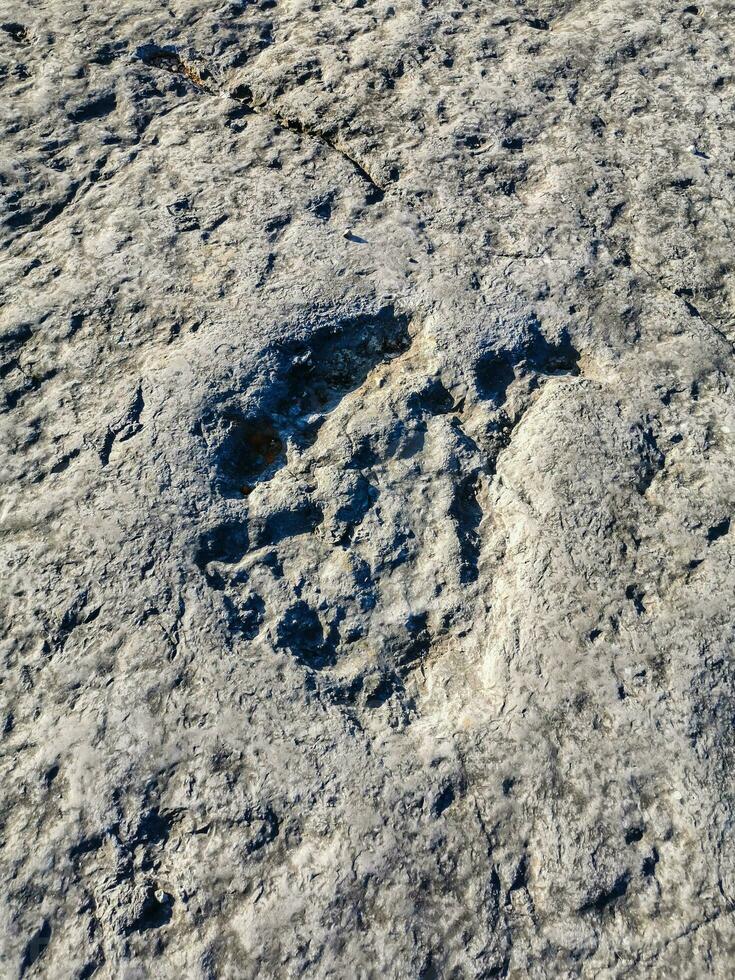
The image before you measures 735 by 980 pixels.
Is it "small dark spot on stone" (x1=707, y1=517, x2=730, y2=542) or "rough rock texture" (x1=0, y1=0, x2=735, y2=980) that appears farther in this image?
"small dark spot on stone" (x1=707, y1=517, x2=730, y2=542)

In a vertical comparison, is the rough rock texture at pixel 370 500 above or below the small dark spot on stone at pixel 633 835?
above

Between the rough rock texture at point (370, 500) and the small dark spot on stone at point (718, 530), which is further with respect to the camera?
the small dark spot on stone at point (718, 530)

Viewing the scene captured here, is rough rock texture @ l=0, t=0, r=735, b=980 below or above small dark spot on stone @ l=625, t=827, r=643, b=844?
above

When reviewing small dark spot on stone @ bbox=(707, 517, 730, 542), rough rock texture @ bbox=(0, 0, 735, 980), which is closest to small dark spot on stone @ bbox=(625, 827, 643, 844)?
rough rock texture @ bbox=(0, 0, 735, 980)

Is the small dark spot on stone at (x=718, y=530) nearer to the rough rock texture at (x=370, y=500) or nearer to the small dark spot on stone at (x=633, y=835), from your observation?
the rough rock texture at (x=370, y=500)

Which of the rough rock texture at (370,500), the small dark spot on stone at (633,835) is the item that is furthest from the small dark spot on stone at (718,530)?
the small dark spot on stone at (633,835)

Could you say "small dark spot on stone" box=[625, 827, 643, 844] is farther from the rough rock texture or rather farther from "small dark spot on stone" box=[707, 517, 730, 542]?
"small dark spot on stone" box=[707, 517, 730, 542]

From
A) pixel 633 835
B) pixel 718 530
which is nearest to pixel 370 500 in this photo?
pixel 718 530

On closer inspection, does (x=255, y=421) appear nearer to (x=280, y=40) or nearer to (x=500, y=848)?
(x=500, y=848)
